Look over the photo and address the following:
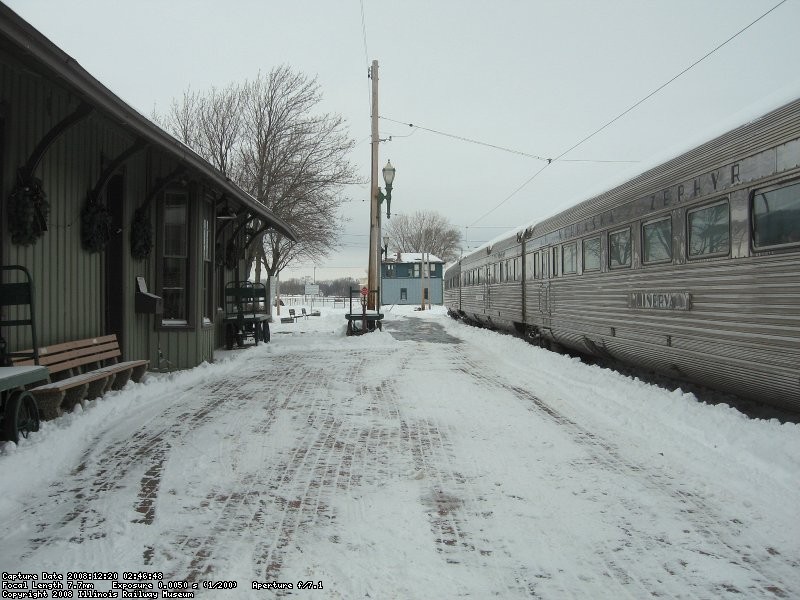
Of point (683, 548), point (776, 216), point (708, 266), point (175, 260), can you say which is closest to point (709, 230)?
point (708, 266)

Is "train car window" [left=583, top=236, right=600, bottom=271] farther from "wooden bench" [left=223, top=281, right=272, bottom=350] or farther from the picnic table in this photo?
the picnic table

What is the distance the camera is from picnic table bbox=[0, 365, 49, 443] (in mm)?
4676

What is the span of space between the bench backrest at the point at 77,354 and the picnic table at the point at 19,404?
0.75 meters

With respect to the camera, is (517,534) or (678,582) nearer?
(678,582)

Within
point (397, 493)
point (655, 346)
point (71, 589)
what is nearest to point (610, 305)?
point (655, 346)

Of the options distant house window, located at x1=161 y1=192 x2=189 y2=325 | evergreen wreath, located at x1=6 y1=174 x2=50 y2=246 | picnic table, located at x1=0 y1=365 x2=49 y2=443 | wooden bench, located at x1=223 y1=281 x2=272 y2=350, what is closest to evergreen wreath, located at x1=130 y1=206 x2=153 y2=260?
distant house window, located at x1=161 y1=192 x2=189 y2=325

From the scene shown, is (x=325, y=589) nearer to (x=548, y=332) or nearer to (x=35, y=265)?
(x=35, y=265)

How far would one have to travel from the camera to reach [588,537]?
355 cm

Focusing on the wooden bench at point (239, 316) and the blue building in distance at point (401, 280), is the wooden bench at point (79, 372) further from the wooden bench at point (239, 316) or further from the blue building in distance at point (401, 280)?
the blue building in distance at point (401, 280)

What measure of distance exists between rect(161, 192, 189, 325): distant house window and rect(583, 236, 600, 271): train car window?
6.61 meters

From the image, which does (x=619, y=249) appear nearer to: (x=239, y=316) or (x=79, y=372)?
(x=79, y=372)

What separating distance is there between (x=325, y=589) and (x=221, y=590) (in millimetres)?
489

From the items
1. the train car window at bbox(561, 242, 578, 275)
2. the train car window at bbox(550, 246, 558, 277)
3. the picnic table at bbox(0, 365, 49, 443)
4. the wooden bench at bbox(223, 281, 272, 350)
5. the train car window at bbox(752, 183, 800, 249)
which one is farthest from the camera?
the wooden bench at bbox(223, 281, 272, 350)

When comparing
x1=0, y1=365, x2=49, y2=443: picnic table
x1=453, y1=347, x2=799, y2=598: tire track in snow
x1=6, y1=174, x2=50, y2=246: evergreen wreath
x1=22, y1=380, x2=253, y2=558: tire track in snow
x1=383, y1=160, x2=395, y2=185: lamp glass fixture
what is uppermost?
x1=383, y1=160, x2=395, y2=185: lamp glass fixture
